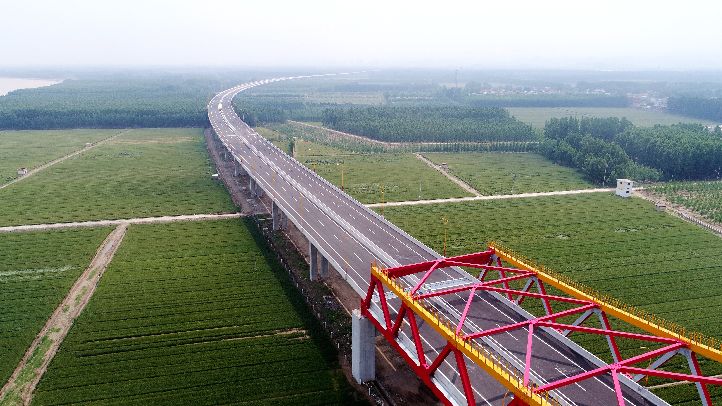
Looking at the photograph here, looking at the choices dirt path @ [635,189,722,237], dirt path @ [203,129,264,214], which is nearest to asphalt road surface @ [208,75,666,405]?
dirt path @ [203,129,264,214]

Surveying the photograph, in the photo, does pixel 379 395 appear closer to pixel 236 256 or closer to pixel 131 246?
pixel 236 256

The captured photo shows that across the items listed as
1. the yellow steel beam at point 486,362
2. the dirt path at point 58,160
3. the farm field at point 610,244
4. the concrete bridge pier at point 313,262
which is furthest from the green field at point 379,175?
the dirt path at point 58,160

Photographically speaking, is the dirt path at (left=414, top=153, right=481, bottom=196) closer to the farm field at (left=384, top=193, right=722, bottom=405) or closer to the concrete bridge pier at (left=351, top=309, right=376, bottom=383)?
the farm field at (left=384, top=193, right=722, bottom=405)

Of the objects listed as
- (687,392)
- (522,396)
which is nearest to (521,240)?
(687,392)

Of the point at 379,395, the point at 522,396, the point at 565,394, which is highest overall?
the point at 522,396

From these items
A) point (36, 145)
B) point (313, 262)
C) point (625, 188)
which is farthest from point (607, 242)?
point (36, 145)

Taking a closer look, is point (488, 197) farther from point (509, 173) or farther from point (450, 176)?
point (509, 173)
